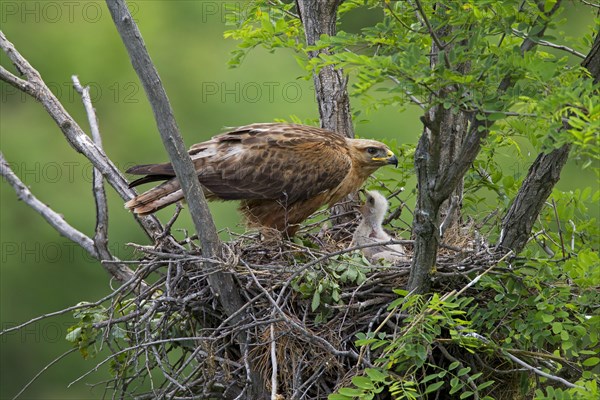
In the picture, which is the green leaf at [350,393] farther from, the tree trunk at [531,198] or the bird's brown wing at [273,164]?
the bird's brown wing at [273,164]

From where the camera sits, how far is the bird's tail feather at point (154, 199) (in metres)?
5.25

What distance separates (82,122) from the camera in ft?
49.9

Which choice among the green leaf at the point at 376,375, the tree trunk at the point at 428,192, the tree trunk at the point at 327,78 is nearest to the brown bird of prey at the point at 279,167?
the tree trunk at the point at 327,78

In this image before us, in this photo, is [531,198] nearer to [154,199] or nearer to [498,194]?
[498,194]

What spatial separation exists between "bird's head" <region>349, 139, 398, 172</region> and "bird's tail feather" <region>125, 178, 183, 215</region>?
1.11 meters

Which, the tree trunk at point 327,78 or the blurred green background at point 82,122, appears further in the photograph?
the blurred green background at point 82,122

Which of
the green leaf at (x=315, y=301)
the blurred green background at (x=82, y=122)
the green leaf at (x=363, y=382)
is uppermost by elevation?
the green leaf at (x=363, y=382)

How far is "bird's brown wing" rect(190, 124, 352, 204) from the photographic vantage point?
5691mm

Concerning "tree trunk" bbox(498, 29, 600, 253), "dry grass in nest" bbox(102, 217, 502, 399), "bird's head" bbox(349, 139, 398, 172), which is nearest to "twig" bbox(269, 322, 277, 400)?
"dry grass in nest" bbox(102, 217, 502, 399)

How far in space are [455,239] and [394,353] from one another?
1491mm

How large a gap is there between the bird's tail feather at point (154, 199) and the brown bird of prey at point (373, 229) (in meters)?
1.01

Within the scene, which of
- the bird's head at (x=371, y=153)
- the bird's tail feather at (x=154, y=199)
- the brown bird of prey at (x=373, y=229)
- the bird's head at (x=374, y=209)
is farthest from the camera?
the bird's head at (x=371, y=153)

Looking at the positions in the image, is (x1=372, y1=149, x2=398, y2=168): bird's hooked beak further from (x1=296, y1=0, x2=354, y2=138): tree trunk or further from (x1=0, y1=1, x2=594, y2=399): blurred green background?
(x1=0, y1=1, x2=594, y2=399): blurred green background

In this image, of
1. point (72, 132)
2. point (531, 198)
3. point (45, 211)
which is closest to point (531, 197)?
point (531, 198)
